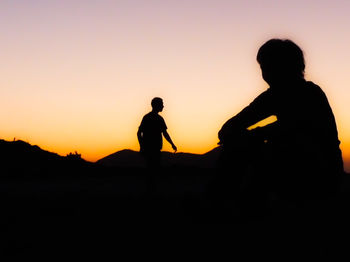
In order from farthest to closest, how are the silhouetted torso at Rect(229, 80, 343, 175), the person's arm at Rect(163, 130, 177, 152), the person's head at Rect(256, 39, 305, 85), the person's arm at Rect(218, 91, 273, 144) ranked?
1. the person's arm at Rect(163, 130, 177, 152)
2. the person's head at Rect(256, 39, 305, 85)
3. the person's arm at Rect(218, 91, 273, 144)
4. the silhouetted torso at Rect(229, 80, 343, 175)

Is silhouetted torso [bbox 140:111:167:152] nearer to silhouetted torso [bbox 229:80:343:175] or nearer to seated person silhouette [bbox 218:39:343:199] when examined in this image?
seated person silhouette [bbox 218:39:343:199]

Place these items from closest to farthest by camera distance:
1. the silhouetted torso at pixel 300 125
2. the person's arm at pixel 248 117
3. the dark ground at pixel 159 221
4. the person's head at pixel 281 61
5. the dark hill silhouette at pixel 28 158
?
the silhouetted torso at pixel 300 125 < the dark ground at pixel 159 221 < the person's arm at pixel 248 117 < the person's head at pixel 281 61 < the dark hill silhouette at pixel 28 158

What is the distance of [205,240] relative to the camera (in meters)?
3.56

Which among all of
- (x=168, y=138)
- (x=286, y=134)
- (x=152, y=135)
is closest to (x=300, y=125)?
(x=286, y=134)

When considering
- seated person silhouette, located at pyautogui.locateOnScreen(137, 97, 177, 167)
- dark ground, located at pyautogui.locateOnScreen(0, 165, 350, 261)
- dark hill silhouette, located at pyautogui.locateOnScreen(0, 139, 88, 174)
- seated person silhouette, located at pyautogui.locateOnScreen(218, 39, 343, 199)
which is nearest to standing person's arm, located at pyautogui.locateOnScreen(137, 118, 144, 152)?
seated person silhouette, located at pyautogui.locateOnScreen(137, 97, 177, 167)

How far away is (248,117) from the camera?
11.8ft

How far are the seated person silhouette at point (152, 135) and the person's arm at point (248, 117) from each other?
6472mm

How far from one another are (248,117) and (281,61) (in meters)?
0.52

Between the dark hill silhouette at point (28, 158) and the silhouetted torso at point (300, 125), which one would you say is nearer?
the silhouetted torso at point (300, 125)

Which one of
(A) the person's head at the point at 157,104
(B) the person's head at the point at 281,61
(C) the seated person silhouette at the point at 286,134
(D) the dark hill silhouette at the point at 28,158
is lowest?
(C) the seated person silhouette at the point at 286,134

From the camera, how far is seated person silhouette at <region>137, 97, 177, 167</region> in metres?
10.1

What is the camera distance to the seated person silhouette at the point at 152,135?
10094 mm

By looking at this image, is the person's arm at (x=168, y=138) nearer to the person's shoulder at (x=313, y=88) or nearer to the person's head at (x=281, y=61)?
the person's head at (x=281, y=61)

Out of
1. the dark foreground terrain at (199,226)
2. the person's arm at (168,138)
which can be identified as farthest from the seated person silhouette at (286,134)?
the person's arm at (168,138)
